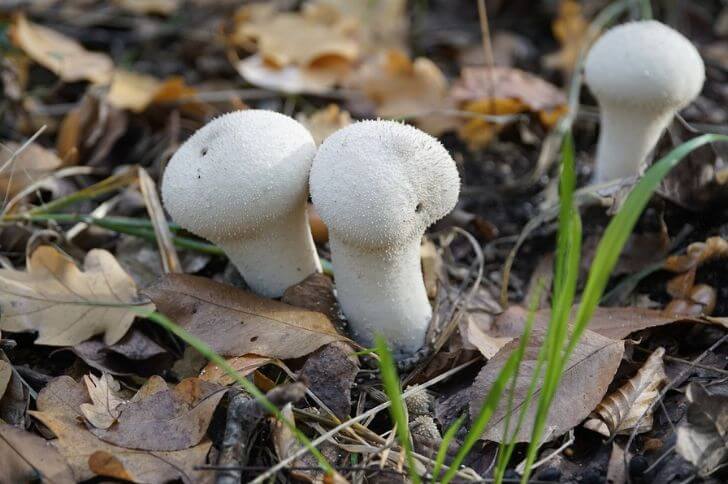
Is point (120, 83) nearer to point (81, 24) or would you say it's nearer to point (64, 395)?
point (81, 24)

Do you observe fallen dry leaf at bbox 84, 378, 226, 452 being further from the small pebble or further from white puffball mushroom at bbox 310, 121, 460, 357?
the small pebble

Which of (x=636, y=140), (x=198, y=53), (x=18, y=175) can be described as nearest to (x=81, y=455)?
(x=18, y=175)

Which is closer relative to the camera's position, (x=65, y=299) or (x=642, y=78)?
(x=65, y=299)

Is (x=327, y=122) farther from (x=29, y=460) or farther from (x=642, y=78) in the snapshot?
(x=29, y=460)

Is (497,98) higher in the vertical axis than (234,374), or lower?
lower

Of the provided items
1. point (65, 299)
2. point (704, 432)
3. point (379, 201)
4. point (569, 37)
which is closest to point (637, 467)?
point (704, 432)

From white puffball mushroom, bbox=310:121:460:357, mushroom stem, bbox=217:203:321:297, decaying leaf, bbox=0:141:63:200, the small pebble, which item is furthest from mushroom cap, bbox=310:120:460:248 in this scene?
decaying leaf, bbox=0:141:63:200

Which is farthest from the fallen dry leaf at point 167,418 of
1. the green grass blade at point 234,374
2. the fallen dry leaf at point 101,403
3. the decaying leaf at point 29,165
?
the decaying leaf at point 29,165
